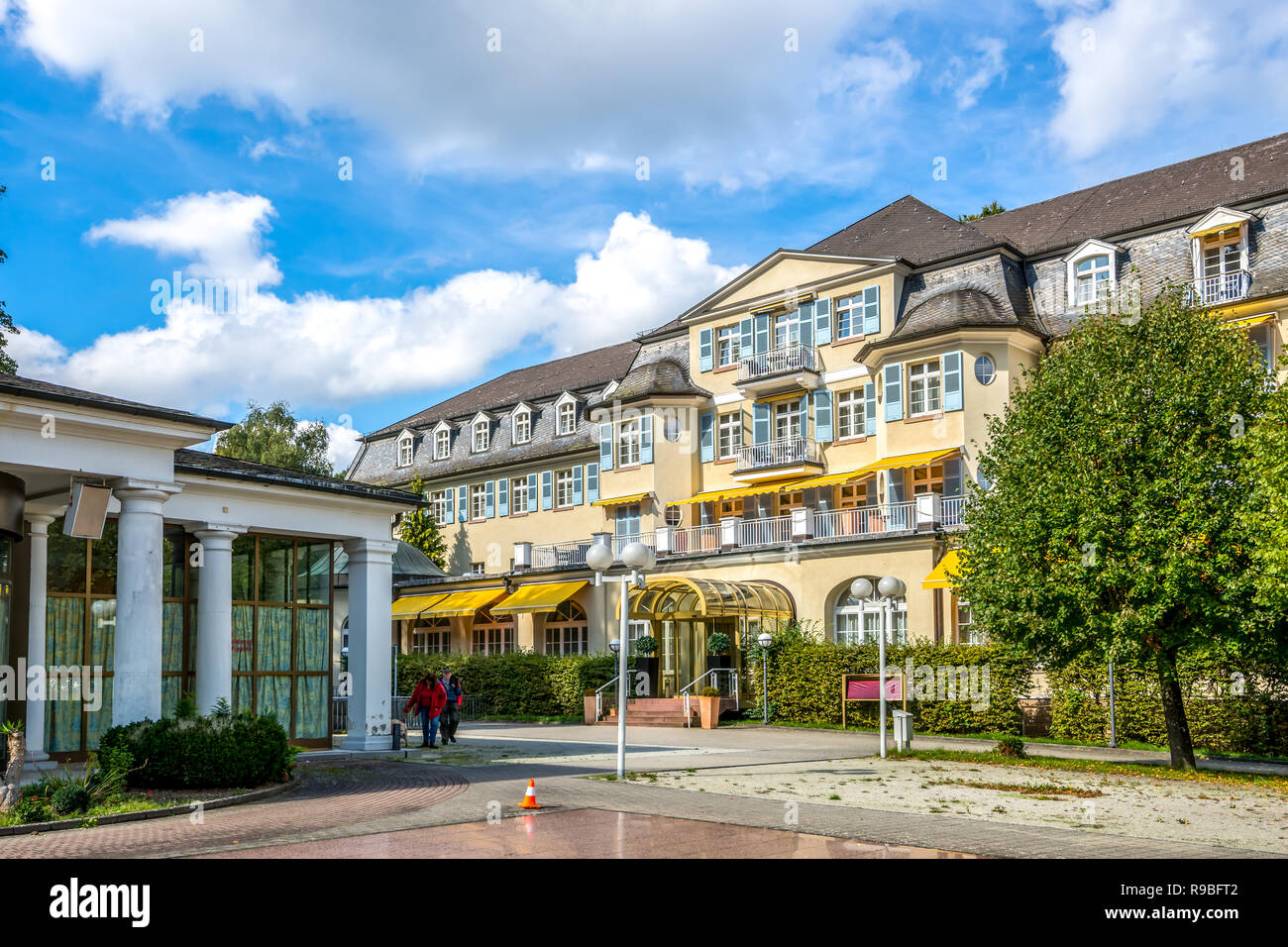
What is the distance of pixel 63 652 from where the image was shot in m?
18.7

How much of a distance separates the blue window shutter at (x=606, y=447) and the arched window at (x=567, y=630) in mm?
5293

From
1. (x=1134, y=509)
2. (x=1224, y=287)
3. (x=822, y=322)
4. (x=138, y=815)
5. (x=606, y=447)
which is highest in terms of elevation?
(x=822, y=322)

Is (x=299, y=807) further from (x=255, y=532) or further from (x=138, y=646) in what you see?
(x=255, y=532)

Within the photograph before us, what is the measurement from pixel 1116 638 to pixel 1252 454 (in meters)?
3.70

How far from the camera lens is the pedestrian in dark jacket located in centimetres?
2322

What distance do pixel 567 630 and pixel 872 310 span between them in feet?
55.2

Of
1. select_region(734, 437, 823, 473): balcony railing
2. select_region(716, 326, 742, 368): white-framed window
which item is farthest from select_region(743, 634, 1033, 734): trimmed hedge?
select_region(716, 326, 742, 368): white-framed window

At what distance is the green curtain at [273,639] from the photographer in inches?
825

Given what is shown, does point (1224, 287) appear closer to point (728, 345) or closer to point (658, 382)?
point (728, 345)

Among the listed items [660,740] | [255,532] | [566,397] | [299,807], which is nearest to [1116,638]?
[660,740]

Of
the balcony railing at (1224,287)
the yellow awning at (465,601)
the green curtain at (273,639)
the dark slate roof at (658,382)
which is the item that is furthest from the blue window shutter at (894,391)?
the green curtain at (273,639)

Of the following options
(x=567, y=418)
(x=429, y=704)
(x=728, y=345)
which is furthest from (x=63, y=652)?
(x=567, y=418)

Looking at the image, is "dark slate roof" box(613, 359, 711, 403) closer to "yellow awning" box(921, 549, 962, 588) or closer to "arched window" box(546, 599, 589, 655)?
"arched window" box(546, 599, 589, 655)

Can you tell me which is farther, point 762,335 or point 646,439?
point 646,439
